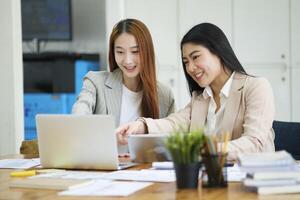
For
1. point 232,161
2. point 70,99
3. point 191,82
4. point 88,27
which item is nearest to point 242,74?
point 191,82

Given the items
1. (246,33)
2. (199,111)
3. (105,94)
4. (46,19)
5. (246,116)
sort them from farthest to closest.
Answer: (46,19) → (246,33) → (105,94) → (199,111) → (246,116)

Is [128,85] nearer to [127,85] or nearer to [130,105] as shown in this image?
[127,85]

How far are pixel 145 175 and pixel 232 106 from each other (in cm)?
64

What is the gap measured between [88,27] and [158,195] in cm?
482

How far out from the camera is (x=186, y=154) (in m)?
1.45

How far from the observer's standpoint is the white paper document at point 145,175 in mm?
1649

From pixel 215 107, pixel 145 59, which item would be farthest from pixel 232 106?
pixel 145 59

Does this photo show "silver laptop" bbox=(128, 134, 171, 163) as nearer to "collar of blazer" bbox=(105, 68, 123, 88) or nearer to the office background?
"collar of blazer" bbox=(105, 68, 123, 88)

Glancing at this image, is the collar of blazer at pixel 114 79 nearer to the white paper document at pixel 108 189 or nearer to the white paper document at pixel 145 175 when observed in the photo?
the white paper document at pixel 145 175

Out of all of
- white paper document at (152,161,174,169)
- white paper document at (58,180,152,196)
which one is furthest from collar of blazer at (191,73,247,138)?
white paper document at (58,180,152,196)

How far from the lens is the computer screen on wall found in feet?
19.1

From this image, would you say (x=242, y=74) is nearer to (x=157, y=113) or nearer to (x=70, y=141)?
(x=157, y=113)

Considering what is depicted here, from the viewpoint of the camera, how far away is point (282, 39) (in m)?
4.50

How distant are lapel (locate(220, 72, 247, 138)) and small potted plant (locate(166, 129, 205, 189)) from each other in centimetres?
74
